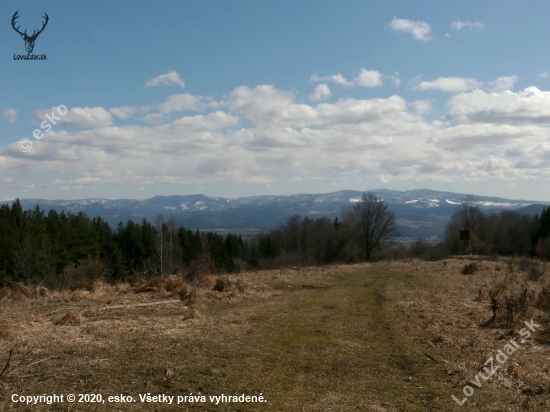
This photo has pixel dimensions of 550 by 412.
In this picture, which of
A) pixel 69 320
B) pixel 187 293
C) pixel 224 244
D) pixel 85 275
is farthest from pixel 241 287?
pixel 224 244

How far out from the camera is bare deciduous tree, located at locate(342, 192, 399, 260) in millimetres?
58781

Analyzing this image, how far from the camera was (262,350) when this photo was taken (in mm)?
8727

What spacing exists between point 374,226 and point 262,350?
51945 mm

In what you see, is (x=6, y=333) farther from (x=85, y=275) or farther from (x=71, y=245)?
(x=71, y=245)

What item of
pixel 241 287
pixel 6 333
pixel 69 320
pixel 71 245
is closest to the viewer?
pixel 6 333

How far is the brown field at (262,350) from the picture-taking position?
6344 millimetres

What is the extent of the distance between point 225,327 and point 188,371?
3.41 metres

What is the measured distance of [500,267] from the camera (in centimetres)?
2838

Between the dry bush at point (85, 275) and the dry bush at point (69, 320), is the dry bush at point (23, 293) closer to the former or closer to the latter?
the dry bush at point (85, 275)

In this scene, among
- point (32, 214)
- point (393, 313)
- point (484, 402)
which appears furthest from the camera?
point (32, 214)

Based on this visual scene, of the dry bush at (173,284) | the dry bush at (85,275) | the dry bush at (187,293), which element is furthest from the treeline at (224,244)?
the dry bush at (187,293)

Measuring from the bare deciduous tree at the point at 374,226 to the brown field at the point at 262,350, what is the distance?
43.6 m

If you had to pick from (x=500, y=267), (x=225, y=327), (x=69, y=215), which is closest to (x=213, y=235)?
(x=69, y=215)

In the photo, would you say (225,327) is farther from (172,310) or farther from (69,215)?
(69,215)
